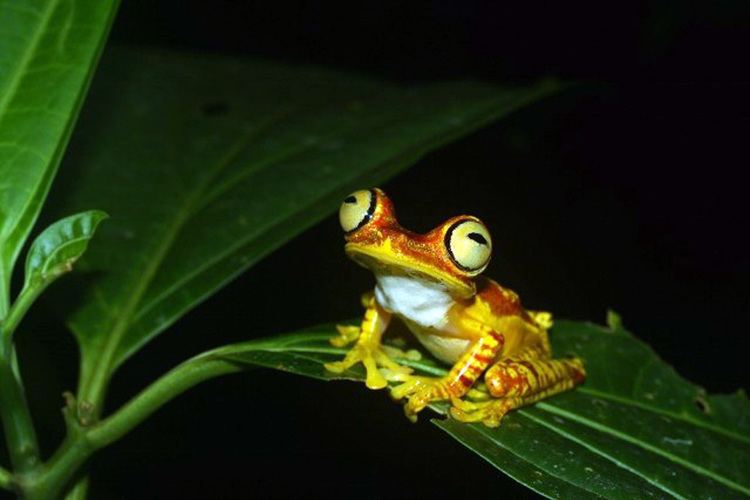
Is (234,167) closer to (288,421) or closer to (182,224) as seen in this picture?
(182,224)

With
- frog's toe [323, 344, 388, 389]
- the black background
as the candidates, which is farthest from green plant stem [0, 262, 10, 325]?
the black background

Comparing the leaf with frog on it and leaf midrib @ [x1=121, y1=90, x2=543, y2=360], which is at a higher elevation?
leaf midrib @ [x1=121, y1=90, x2=543, y2=360]

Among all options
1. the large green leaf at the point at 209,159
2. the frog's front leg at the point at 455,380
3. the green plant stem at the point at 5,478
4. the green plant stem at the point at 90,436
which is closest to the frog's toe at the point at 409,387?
the frog's front leg at the point at 455,380

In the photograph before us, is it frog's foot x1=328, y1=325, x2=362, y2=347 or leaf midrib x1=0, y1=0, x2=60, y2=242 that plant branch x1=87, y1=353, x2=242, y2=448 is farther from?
leaf midrib x1=0, y1=0, x2=60, y2=242

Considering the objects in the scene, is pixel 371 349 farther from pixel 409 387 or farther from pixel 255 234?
pixel 255 234

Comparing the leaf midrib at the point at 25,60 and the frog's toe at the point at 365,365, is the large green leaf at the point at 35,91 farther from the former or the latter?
the frog's toe at the point at 365,365

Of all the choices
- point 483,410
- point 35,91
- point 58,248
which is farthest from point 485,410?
point 35,91

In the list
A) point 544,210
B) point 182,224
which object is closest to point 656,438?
point 182,224
